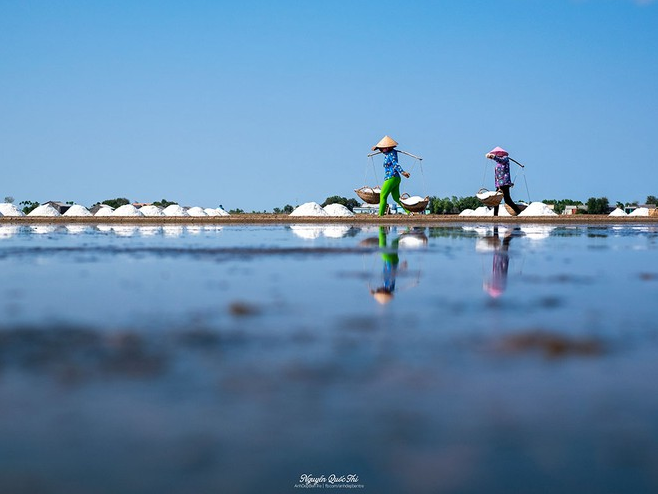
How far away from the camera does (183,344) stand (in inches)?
200

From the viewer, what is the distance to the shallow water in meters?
2.73

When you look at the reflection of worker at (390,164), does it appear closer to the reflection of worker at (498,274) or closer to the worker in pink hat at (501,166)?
the worker in pink hat at (501,166)

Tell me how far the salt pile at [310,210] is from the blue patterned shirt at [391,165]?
12.4 m

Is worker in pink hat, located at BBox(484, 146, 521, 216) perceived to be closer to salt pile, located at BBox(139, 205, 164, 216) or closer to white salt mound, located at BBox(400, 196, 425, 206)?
white salt mound, located at BBox(400, 196, 425, 206)

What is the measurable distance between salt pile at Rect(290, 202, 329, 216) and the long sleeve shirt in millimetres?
12791

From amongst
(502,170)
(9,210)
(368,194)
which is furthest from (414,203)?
(9,210)

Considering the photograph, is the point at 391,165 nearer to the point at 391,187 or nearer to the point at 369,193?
the point at 391,187

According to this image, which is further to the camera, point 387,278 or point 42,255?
point 42,255

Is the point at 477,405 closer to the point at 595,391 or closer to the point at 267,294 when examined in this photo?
the point at 595,391

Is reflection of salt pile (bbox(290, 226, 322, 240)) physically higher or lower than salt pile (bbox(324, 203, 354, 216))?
lower

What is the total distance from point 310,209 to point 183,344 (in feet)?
127

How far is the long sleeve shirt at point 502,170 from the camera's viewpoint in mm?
32094

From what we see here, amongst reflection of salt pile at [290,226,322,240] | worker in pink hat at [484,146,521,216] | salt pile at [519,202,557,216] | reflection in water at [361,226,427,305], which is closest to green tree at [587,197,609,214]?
salt pile at [519,202,557,216]

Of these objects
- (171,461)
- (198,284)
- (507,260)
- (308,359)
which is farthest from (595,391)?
(507,260)
